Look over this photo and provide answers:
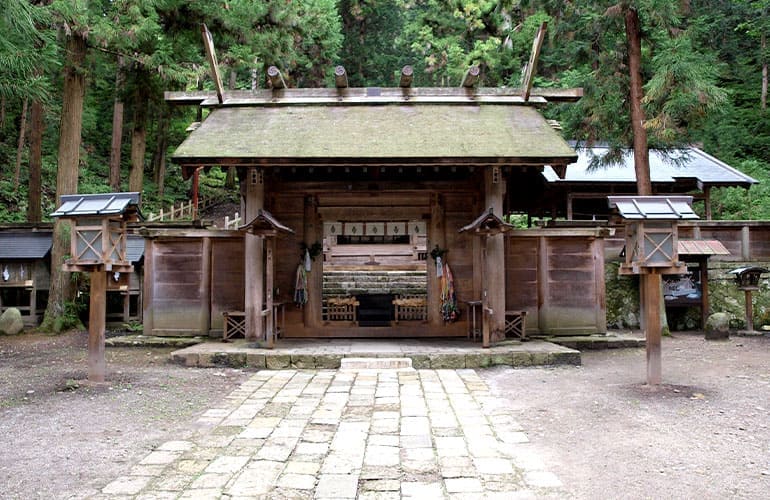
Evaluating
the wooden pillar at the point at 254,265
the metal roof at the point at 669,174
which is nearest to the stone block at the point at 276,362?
the wooden pillar at the point at 254,265

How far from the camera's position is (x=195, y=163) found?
8945 mm

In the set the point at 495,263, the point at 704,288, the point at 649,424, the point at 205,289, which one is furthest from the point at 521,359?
the point at 704,288

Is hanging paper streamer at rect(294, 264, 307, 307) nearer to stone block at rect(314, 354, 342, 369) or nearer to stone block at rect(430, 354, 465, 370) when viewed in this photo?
stone block at rect(314, 354, 342, 369)

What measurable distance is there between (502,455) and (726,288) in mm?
11975

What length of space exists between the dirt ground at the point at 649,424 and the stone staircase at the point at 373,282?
780 centimetres

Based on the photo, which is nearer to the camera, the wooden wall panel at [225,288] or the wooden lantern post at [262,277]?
the wooden lantern post at [262,277]

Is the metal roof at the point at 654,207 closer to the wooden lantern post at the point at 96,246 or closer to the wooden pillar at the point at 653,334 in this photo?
the wooden pillar at the point at 653,334

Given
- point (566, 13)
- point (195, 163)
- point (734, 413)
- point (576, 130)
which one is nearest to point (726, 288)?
point (576, 130)

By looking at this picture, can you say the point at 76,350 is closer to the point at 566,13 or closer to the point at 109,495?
the point at 109,495

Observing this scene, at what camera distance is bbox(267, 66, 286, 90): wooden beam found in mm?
10379

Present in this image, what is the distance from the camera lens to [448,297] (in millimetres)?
10422

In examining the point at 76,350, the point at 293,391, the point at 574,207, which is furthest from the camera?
the point at 574,207

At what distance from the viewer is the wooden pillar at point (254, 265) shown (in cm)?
953

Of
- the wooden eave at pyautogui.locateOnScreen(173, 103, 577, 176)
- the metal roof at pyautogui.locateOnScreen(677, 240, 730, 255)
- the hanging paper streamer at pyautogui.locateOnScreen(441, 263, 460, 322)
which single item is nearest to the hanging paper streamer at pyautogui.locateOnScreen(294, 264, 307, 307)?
the wooden eave at pyautogui.locateOnScreen(173, 103, 577, 176)
